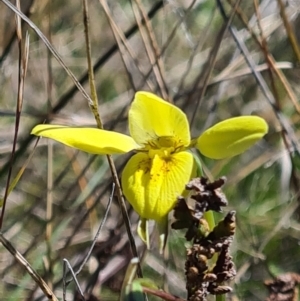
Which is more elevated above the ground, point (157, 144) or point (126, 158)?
point (157, 144)

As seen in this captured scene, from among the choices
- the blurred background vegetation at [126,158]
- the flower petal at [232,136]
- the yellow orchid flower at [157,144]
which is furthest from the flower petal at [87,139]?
the blurred background vegetation at [126,158]

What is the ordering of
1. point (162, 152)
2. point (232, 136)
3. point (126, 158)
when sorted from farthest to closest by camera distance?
point (126, 158), point (162, 152), point (232, 136)

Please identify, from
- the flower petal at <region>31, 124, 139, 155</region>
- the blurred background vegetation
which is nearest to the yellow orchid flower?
the flower petal at <region>31, 124, 139, 155</region>

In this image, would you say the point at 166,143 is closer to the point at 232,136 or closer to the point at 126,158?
the point at 232,136

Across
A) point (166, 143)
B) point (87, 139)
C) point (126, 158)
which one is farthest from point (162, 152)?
point (126, 158)

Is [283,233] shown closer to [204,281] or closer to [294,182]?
[294,182]

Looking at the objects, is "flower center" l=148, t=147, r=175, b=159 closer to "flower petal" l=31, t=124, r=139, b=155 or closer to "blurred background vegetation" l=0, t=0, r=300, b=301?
"flower petal" l=31, t=124, r=139, b=155

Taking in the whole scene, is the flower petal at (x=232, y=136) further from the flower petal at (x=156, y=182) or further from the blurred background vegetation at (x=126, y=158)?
the blurred background vegetation at (x=126, y=158)

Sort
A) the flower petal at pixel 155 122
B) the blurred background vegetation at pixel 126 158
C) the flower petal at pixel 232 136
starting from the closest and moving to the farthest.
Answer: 1. the flower petal at pixel 232 136
2. the flower petal at pixel 155 122
3. the blurred background vegetation at pixel 126 158
